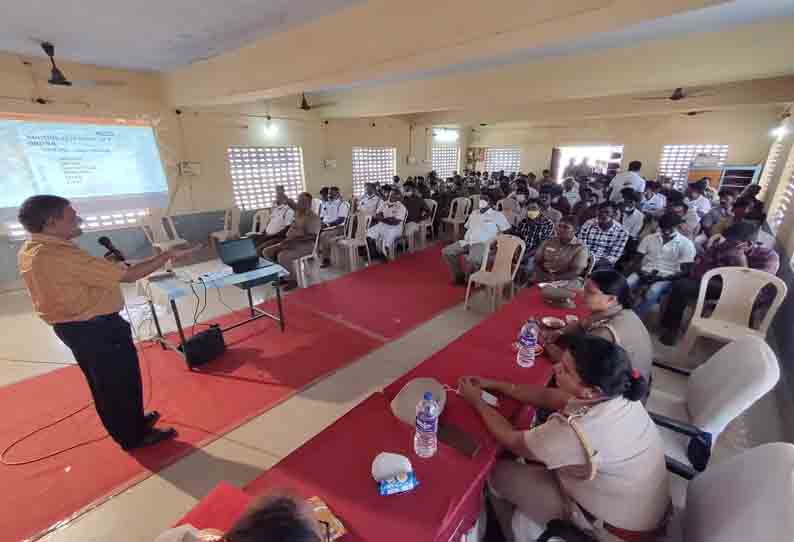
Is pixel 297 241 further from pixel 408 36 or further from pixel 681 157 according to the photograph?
pixel 681 157

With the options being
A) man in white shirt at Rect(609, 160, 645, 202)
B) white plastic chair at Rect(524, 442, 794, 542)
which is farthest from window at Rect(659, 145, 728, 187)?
white plastic chair at Rect(524, 442, 794, 542)

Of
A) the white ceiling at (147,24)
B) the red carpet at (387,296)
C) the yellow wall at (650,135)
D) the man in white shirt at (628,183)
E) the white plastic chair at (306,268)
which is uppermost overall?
the white ceiling at (147,24)

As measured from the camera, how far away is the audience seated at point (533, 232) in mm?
4383

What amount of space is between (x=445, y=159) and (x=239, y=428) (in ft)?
39.8

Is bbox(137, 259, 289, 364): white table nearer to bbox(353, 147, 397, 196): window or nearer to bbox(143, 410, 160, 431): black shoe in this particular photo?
bbox(143, 410, 160, 431): black shoe

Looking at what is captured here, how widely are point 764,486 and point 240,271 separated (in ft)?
11.7

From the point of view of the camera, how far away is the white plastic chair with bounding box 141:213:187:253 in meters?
5.66

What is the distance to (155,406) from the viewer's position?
263 centimetres

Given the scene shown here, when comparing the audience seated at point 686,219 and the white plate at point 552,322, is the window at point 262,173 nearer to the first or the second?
the white plate at point 552,322

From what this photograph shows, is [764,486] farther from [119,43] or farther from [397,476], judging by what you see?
[119,43]

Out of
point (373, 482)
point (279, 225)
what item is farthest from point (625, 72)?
point (279, 225)

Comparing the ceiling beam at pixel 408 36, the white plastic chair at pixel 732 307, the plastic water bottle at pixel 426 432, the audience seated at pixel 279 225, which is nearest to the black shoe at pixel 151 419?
the plastic water bottle at pixel 426 432

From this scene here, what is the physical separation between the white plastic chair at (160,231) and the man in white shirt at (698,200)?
27.1 feet

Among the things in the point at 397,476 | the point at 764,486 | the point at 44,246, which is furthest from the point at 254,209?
the point at 764,486
